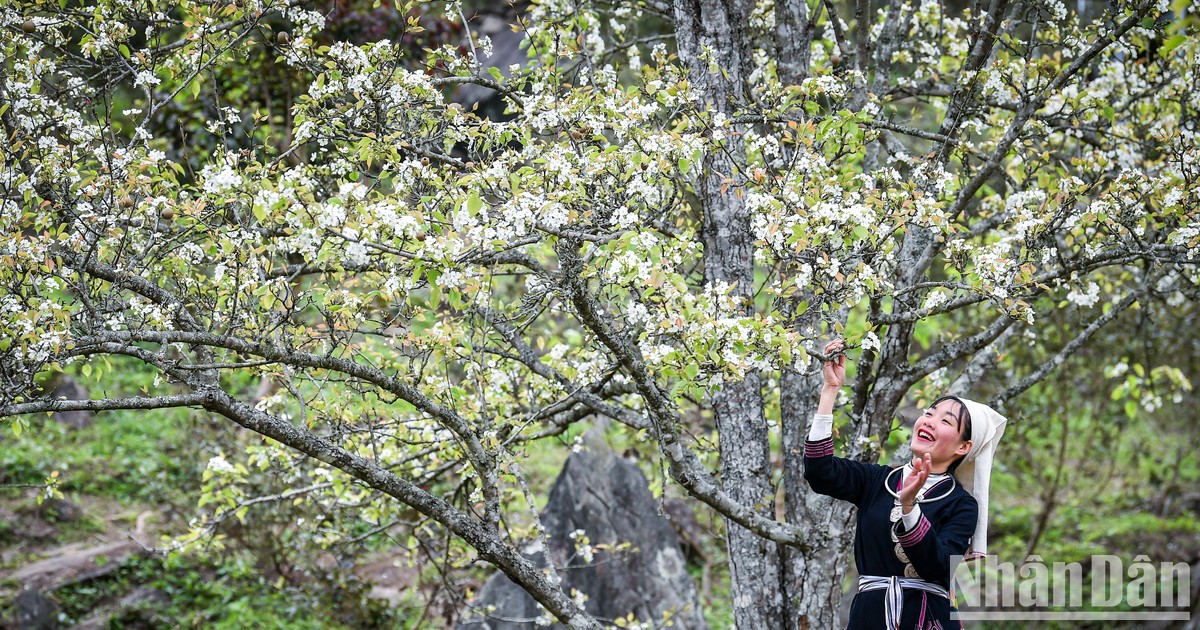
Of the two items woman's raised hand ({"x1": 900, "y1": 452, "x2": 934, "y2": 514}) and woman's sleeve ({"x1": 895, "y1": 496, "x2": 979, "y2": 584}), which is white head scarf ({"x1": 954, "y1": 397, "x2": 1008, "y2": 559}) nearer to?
woman's sleeve ({"x1": 895, "y1": 496, "x2": 979, "y2": 584})

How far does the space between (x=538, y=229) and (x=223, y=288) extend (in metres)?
1.58

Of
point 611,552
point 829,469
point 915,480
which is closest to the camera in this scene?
point 915,480

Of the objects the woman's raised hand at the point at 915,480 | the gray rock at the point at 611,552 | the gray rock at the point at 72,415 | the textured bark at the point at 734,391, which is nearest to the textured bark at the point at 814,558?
the textured bark at the point at 734,391

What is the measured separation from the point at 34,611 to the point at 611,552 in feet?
17.0

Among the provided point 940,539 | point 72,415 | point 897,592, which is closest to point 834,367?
point 940,539

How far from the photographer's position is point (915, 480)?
2994mm

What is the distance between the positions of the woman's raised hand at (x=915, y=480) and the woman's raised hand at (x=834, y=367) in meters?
0.66

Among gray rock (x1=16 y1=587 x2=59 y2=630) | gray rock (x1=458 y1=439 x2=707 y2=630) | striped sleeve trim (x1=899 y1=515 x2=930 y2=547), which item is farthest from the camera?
gray rock (x1=458 y1=439 x2=707 y2=630)

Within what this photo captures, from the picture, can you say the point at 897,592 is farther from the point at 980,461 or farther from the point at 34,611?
the point at 34,611

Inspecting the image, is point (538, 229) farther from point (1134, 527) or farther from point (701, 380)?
point (1134, 527)

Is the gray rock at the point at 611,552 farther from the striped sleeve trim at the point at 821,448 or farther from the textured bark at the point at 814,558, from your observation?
the striped sleeve trim at the point at 821,448

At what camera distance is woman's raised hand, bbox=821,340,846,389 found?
3.68 m

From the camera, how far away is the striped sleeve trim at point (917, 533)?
10.5 feet

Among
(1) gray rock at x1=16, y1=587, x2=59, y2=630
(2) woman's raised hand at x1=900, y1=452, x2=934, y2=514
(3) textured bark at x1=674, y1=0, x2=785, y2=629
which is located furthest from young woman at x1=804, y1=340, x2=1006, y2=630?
(1) gray rock at x1=16, y1=587, x2=59, y2=630
